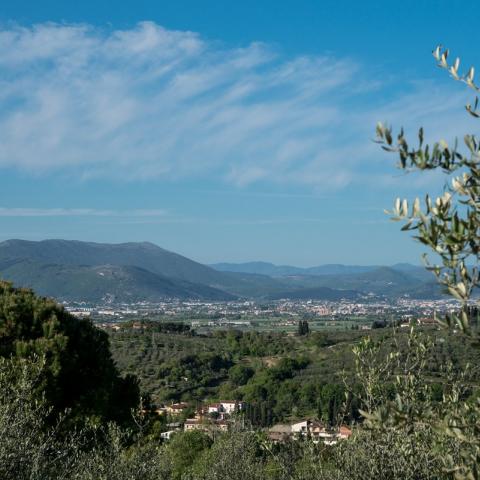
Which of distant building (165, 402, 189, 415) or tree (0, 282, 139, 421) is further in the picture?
distant building (165, 402, 189, 415)

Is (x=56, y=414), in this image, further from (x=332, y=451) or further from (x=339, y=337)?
(x=339, y=337)

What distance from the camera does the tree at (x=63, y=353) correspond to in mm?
16938

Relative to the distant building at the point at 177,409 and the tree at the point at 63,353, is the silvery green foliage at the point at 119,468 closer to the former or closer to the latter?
the tree at the point at 63,353

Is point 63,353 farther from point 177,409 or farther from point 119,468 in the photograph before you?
→ point 177,409

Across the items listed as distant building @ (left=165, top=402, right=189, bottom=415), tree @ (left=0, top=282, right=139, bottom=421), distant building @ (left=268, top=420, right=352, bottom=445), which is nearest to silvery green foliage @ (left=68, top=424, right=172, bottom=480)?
distant building @ (left=268, top=420, right=352, bottom=445)

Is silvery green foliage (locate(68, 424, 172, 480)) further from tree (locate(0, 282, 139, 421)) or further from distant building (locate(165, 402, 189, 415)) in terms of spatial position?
distant building (locate(165, 402, 189, 415))

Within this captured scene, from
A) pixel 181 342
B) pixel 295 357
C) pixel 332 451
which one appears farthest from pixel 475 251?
pixel 181 342

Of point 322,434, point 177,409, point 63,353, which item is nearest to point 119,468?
point 322,434

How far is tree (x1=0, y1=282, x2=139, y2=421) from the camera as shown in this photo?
16.9 metres

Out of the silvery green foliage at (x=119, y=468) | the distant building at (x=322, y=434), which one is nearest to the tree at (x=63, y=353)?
the silvery green foliage at (x=119, y=468)

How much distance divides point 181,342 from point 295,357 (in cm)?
1496

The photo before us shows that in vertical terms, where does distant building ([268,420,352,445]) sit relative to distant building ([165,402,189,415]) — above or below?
above

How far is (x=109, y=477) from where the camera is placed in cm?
Answer: 886

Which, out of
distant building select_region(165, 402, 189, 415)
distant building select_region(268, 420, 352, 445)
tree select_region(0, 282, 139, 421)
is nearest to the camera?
distant building select_region(268, 420, 352, 445)
